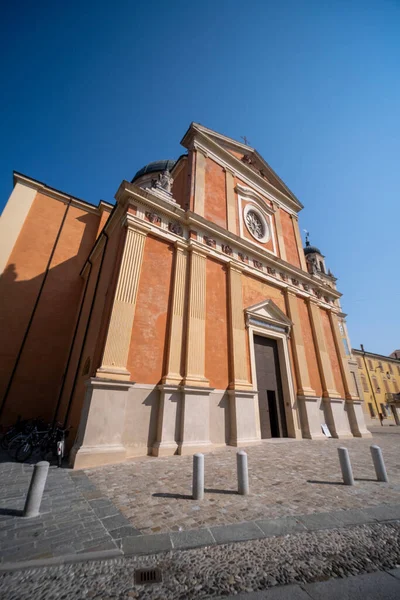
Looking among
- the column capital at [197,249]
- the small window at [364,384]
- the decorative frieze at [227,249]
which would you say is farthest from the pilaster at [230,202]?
the small window at [364,384]

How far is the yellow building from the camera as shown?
29453 mm

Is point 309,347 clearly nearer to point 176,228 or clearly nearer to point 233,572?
point 176,228

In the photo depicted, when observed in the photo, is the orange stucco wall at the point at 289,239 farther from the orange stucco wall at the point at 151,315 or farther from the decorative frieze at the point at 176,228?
the orange stucco wall at the point at 151,315

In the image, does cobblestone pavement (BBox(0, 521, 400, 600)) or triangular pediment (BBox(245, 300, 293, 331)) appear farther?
triangular pediment (BBox(245, 300, 293, 331))

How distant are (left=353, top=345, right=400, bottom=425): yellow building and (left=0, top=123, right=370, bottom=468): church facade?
21748 mm

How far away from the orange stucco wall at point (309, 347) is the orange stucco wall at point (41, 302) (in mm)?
11713

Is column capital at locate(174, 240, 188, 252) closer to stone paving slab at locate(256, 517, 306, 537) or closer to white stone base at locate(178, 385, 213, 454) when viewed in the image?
white stone base at locate(178, 385, 213, 454)

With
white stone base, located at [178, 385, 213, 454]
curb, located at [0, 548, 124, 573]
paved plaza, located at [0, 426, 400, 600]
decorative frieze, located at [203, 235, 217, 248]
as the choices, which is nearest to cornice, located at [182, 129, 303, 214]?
decorative frieze, located at [203, 235, 217, 248]

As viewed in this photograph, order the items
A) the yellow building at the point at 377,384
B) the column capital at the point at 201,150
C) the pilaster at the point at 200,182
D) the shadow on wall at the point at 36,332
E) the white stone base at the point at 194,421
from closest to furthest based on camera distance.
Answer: the white stone base at the point at 194,421 < the shadow on wall at the point at 36,332 < the pilaster at the point at 200,182 < the column capital at the point at 201,150 < the yellow building at the point at 377,384

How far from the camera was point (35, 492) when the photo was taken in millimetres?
3021

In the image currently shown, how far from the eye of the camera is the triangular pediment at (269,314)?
10.7 metres

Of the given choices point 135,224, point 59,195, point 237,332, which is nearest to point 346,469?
point 237,332

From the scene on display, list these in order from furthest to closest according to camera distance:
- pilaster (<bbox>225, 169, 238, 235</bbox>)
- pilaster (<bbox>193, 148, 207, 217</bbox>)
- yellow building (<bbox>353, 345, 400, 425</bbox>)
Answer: yellow building (<bbox>353, 345, 400, 425</bbox>)
pilaster (<bbox>225, 169, 238, 235</bbox>)
pilaster (<bbox>193, 148, 207, 217</bbox>)

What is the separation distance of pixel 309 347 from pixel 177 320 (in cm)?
795
